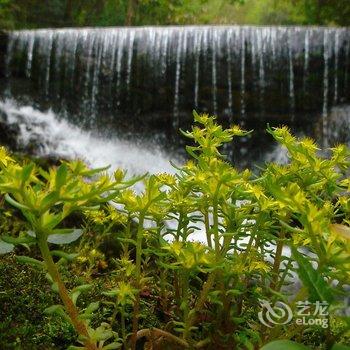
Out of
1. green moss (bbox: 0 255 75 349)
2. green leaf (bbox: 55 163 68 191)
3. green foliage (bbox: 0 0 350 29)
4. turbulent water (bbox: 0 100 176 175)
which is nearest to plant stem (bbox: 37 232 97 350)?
green leaf (bbox: 55 163 68 191)

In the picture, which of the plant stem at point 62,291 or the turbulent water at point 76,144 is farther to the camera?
the turbulent water at point 76,144

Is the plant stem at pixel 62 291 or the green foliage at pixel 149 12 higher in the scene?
the green foliage at pixel 149 12

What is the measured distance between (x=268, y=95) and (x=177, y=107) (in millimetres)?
1590

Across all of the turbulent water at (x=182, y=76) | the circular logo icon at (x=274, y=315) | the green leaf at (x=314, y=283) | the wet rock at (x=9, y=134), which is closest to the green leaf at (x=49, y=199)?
the green leaf at (x=314, y=283)

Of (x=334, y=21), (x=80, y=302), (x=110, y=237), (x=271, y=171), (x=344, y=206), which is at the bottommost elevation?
(x=110, y=237)

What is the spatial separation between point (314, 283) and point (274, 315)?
0.27 metres

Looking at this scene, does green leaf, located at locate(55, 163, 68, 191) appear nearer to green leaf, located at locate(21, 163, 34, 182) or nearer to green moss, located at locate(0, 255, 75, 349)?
green leaf, located at locate(21, 163, 34, 182)

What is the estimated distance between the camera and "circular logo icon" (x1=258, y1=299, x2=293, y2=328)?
1184mm

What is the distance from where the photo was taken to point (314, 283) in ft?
3.22

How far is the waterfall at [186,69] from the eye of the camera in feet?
23.1

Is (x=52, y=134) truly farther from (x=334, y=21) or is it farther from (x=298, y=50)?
(x=334, y=21)

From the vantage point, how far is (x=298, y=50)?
7.01 meters

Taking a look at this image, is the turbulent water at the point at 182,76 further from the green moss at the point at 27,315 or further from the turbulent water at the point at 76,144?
the green moss at the point at 27,315

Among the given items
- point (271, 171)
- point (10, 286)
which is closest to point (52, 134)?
point (10, 286)
